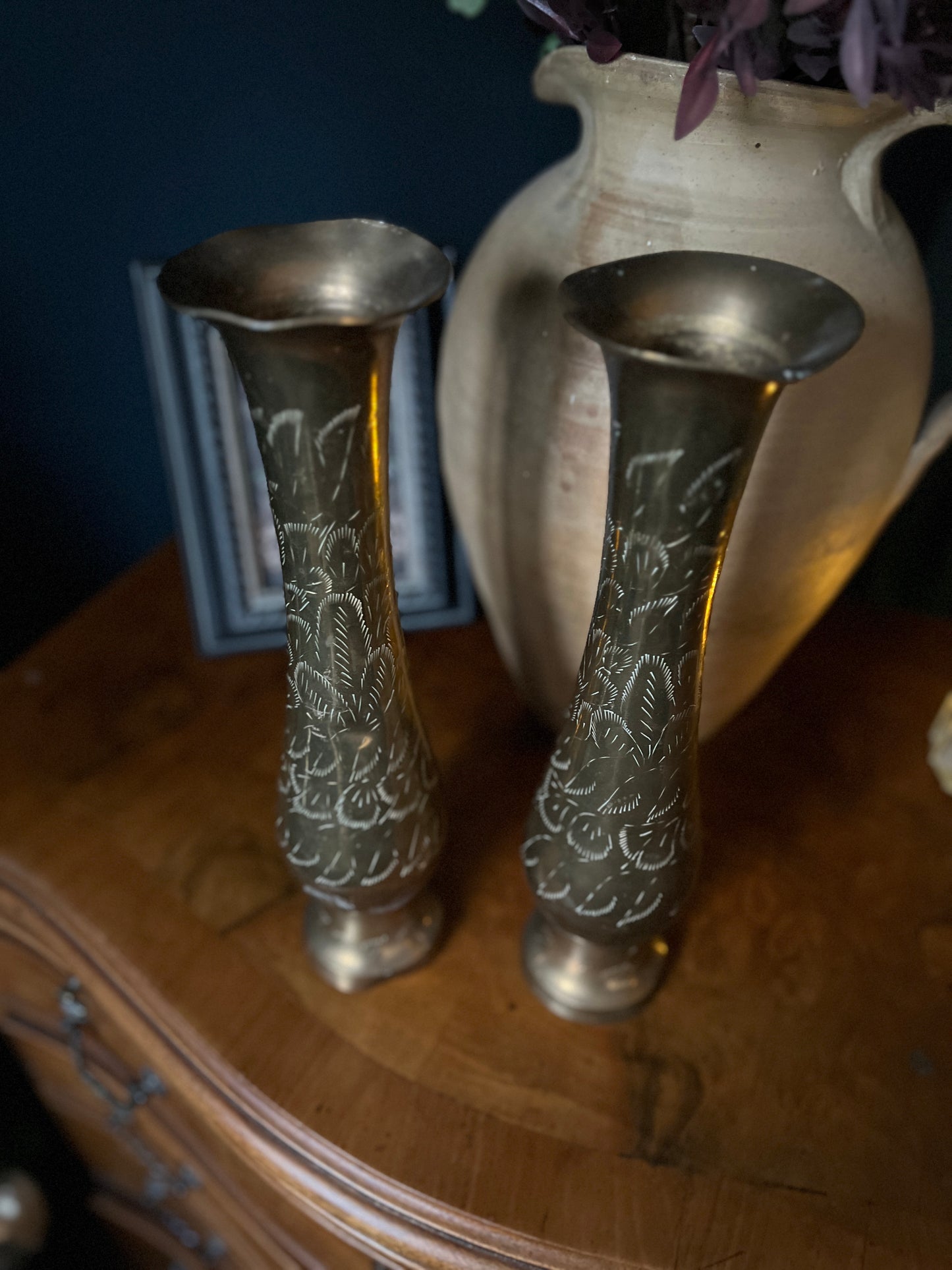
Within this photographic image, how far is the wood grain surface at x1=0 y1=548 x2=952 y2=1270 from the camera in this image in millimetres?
384

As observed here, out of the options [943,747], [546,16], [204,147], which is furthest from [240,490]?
[943,747]

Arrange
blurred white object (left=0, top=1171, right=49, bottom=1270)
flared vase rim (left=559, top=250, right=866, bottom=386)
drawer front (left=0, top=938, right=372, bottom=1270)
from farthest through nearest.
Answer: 1. blurred white object (left=0, top=1171, right=49, bottom=1270)
2. drawer front (left=0, top=938, right=372, bottom=1270)
3. flared vase rim (left=559, top=250, right=866, bottom=386)

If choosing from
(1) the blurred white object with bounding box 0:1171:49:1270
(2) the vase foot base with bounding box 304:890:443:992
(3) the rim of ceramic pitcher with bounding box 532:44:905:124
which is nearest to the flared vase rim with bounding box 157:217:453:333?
(3) the rim of ceramic pitcher with bounding box 532:44:905:124

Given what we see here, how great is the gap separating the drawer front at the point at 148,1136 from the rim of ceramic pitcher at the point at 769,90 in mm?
509

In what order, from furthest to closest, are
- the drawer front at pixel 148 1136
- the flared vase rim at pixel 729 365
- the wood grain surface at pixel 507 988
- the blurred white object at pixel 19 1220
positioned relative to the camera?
the blurred white object at pixel 19 1220
the drawer front at pixel 148 1136
the wood grain surface at pixel 507 988
the flared vase rim at pixel 729 365

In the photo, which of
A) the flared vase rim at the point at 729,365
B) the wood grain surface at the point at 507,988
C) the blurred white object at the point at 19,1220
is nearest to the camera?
the flared vase rim at the point at 729,365

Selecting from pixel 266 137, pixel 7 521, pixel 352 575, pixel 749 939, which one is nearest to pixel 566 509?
pixel 352 575

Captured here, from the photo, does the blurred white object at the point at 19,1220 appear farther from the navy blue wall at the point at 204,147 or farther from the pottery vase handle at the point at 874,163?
the pottery vase handle at the point at 874,163

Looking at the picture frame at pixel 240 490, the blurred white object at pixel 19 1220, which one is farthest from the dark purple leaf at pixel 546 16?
the blurred white object at pixel 19 1220

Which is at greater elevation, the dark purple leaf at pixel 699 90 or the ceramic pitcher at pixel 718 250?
the dark purple leaf at pixel 699 90

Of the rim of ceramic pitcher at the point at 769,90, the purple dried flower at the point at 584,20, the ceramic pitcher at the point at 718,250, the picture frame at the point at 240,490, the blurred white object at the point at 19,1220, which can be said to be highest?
the purple dried flower at the point at 584,20

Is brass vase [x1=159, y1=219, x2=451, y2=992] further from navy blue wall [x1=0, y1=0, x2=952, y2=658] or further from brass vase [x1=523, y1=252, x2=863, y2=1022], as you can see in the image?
navy blue wall [x1=0, y1=0, x2=952, y2=658]

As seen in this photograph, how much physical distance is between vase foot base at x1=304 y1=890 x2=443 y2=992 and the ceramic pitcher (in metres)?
0.17

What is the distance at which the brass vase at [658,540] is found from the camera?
29cm
